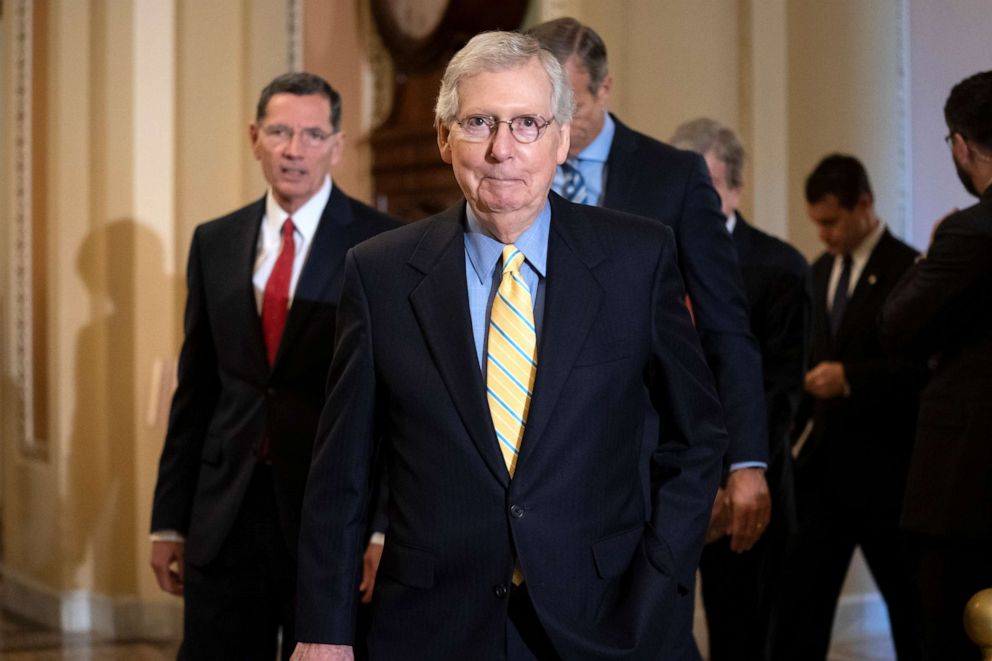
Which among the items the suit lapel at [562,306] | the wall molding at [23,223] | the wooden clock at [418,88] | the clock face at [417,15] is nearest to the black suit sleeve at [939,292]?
the suit lapel at [562,306]

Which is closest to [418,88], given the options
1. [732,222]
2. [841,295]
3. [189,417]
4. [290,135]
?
[841,295]

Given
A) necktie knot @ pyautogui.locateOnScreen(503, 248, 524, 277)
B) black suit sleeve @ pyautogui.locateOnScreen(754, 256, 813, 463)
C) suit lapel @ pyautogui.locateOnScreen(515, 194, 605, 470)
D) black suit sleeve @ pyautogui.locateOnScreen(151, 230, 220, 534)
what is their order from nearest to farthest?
suit lapel @ pyautogui.locateOnScreen(515, 194, 605, 470) → necktie knot @ pyautogui.locateOnScreen(503, 248, 524, 277) → black suit sleeve @ pyautogui.locateOnScreen(151, 230, 220, 534) → black suit sleeve @ pyautogui.locateOnScreen(754, 256, 813, 463)

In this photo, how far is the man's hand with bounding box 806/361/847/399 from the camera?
4559mm

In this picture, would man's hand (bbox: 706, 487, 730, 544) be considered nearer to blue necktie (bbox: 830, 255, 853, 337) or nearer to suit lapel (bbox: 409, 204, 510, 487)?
suit lapel (bbox: 409, 204, 510, 487)

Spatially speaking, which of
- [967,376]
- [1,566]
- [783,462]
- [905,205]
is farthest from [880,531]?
[1,566]

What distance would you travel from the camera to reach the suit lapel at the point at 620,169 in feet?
10.0

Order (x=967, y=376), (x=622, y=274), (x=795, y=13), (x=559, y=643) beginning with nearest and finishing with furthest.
Answer: (x=559, y=643) → (x=622, y=274) → (x=967, y=376) → (x=795, y=13)

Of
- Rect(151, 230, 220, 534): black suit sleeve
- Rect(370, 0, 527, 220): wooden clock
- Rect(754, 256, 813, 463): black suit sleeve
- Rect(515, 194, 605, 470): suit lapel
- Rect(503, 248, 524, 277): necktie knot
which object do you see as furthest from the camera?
Rect(370, 0, 527, 220): wooden clock

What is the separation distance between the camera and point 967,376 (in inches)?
126

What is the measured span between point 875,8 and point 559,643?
423cm

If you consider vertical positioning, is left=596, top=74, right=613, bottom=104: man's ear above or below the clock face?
below

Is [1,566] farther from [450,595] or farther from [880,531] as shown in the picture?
[450,595]

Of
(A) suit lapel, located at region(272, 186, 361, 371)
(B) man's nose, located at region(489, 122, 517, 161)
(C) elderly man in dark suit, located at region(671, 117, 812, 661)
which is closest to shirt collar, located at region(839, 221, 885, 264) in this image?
(C) elderly man in dark suit, located at region(671, 117, 812, 661)

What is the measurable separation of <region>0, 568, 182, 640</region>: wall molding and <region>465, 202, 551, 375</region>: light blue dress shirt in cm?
414
